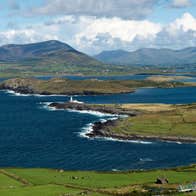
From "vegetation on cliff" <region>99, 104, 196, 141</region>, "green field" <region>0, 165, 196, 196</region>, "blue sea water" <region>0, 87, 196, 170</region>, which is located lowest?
"blue sea water" <region>0, 87, 196, 170</region>

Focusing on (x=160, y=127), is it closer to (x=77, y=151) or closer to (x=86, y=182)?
(x=77, y=151)

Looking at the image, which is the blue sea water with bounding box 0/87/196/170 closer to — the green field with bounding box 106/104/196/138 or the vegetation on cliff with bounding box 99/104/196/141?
the vegetation on cliff with bounding box 99/104/196/141

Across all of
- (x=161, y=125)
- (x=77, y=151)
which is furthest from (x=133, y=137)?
(x=77, y=151)

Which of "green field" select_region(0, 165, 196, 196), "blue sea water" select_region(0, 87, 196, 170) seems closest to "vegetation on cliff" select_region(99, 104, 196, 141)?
"blue sea water" select_region(0, 87, 196, 170)

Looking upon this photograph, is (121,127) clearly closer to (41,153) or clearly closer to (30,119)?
(41,153)

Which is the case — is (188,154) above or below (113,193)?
below

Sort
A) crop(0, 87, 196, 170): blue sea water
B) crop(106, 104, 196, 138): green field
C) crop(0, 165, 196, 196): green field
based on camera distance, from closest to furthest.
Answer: crop(0, 165, 196, 196): green field < crop(0, 87, 196, 170): blue sea water < crop(106, 104, 196, 138): green field

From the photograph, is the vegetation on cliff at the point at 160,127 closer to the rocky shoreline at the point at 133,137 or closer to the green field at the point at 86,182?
the rocky shoreline at the point at 133,137

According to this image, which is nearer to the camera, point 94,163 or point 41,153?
point 94,163

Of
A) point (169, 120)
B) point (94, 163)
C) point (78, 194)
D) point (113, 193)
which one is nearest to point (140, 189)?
point (113, 193)
